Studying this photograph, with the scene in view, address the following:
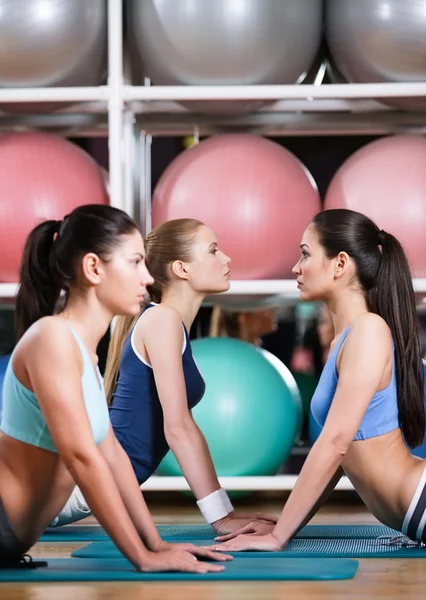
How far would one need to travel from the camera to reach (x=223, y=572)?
166 centimetres

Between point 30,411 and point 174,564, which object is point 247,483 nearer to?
point 174,564

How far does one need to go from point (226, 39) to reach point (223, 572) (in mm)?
1690

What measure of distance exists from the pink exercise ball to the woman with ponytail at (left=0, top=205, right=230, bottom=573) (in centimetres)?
118

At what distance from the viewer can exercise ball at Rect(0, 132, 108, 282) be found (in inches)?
109

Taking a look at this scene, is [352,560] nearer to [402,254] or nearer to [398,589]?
[398,589]

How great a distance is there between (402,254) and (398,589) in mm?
769

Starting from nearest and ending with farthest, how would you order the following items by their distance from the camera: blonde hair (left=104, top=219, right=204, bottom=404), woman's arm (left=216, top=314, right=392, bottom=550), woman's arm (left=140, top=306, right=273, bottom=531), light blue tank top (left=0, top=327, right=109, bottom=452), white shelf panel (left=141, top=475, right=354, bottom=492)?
light blue tank top (left=0, top=327, right=109, bottom=452) < woman's arm (left=216, top=314, right=392, bottom=550) < woman's arm (left=140, top=306, right=273, bottom=531) < blonde hair (left=104, top=219, right=204, bottom=404) < white shelf panel (left=141, top=475, right=354, bottom=492)

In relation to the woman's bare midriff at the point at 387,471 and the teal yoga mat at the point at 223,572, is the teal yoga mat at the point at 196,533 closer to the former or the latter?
the woman's bare midriff at the point at 387,471

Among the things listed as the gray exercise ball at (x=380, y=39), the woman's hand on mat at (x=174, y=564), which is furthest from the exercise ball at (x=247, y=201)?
the woman's hand on mat at (x=174, y=564)

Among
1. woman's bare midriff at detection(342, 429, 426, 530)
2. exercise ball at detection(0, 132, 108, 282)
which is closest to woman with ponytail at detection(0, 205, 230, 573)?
woman's bare midriff at detection(342, 429, 426, 530)

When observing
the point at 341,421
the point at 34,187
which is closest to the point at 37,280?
the point at 341,421

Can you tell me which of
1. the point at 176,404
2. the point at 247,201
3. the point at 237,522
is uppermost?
the point at 247,201

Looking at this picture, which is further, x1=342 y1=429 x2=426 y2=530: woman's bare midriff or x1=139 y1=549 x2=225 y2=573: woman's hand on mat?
x1=342 y1=429 x2=426 y2=530: woman's bare midriff

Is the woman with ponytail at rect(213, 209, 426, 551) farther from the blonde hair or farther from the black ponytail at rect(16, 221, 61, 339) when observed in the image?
the black ponytail at rect(16, 221, 61, 339)
